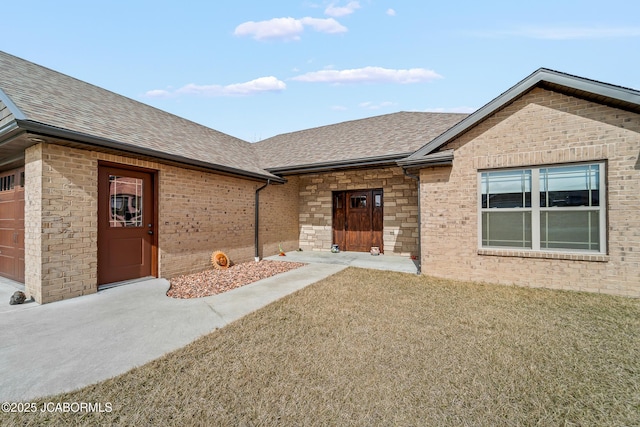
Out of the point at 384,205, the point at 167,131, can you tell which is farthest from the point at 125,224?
the point at 384,205

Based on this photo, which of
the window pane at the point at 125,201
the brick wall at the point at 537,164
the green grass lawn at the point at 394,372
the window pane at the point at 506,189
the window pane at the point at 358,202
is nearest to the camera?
the green grass lawn at the point at 394,372

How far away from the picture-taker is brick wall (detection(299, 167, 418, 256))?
9.78 m

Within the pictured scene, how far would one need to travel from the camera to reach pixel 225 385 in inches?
97.7

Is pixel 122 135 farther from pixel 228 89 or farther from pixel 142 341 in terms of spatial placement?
pixel 228 89

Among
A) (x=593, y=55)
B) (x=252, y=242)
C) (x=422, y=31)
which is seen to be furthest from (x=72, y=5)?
(x=593, y=55)

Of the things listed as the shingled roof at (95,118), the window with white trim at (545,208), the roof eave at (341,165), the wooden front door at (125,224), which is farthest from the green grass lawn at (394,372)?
the roof eave at (341,165)

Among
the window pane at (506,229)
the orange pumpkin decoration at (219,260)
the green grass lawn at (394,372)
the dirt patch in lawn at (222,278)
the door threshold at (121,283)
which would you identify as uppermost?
the window pane at (506,229)

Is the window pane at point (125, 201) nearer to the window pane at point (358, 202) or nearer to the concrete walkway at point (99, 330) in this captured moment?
the concrete walkway at point (99, 330)

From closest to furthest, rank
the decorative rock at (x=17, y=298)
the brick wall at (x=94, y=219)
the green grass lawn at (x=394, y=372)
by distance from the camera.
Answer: the green grass lawn at (x=394, y=372)
the decorative rock at (x=17, y=298)
the brick wall at (x=94, y=219)

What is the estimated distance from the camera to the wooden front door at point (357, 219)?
1053 cm

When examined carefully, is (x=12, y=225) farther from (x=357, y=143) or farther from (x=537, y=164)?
(x=537, y=164)

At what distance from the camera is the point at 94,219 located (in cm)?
503

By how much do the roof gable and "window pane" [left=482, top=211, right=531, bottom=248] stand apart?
2.08 metres

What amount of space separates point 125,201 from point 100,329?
122 inches
